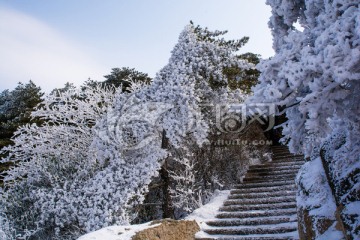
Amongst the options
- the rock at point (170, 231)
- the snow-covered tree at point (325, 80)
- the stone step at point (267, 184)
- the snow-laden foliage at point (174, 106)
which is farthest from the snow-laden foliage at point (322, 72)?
the stone step at point (267, 184)

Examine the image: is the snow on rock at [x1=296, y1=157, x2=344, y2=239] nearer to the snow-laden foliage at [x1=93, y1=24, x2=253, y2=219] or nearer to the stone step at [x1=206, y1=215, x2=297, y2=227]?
the stone step at [x1=206, y1=215, x2=297, y2=227]

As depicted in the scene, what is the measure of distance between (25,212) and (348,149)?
36.8ft

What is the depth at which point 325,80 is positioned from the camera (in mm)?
2600

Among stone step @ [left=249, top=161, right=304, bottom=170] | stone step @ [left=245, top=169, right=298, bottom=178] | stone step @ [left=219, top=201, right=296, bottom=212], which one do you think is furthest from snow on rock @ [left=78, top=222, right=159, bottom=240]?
stone step @ [left=249, top=161, right=304, bottom=170]

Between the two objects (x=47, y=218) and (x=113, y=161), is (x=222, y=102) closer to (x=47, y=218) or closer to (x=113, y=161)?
(x=113, y=161)

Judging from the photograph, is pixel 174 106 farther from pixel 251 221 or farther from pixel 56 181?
pixel 56 181

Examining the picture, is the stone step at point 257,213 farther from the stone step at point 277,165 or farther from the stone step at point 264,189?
the stone step at point 277,165

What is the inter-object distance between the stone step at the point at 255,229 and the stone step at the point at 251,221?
0.72ft

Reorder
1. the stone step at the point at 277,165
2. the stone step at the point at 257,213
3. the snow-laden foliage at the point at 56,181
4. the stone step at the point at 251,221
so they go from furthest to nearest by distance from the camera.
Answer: the stone step at the point at 277,165, the snow-laden foliage at the point at 56,181, the stone step at the point at 257,213, the stone step at the point at 251,221

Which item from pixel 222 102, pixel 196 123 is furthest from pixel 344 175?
pixel 222 102

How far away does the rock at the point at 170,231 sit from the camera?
7.07m

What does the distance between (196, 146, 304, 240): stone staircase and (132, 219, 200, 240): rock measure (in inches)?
10.9

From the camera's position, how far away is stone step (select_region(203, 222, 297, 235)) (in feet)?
25.5

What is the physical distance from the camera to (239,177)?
1273cm
